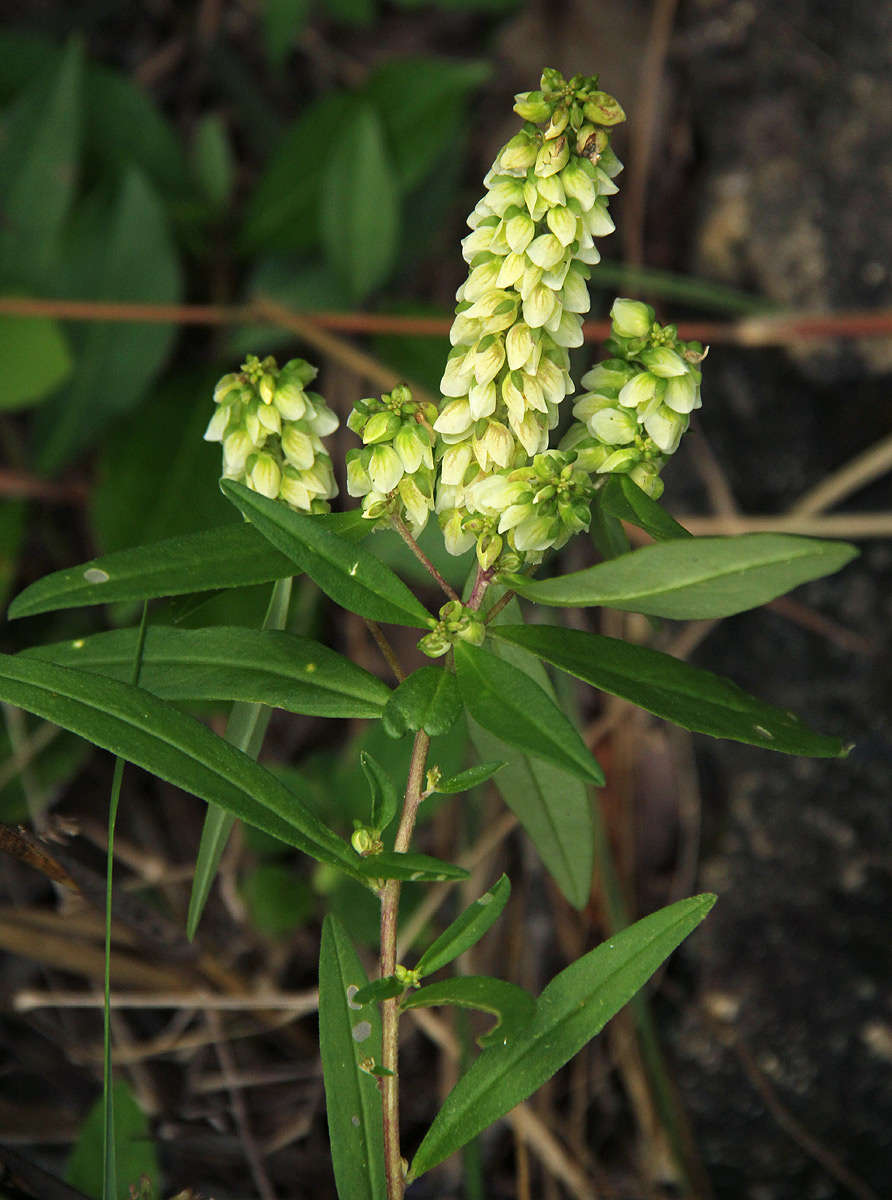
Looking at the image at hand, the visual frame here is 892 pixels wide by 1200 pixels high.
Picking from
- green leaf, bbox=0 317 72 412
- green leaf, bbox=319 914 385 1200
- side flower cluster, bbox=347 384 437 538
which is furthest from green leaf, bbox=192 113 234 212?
green leaf, bbox=319 914 385 1200

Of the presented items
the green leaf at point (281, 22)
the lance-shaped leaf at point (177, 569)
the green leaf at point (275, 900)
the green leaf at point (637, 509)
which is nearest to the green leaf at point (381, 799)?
the lance-shaped leaf at point (177, 569)

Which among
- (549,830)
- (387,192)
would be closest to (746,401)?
(387,192)

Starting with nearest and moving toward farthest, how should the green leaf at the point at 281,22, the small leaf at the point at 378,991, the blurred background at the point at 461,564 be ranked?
the small leaf at the point at 378,991
the blurred background at the point at 461,564
the green leaf at the point at 281,22

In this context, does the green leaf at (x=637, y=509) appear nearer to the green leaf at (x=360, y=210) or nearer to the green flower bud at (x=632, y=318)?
the green flower bud at (x=632, y=318)

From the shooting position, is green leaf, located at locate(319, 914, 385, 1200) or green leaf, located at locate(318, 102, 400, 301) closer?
green leaf, located at locate(319, 914, 385, 1200)

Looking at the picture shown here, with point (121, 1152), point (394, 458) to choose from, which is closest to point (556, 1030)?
point (394, 458)

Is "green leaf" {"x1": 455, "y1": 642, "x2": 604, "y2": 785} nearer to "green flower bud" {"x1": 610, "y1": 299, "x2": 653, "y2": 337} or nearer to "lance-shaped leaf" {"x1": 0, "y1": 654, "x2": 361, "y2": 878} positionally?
"lance-shaped leaf" {"x1": 0, "y1": 654, "x2": 361, "y2": 878}

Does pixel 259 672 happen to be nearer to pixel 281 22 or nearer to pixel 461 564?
pixel 461 564
